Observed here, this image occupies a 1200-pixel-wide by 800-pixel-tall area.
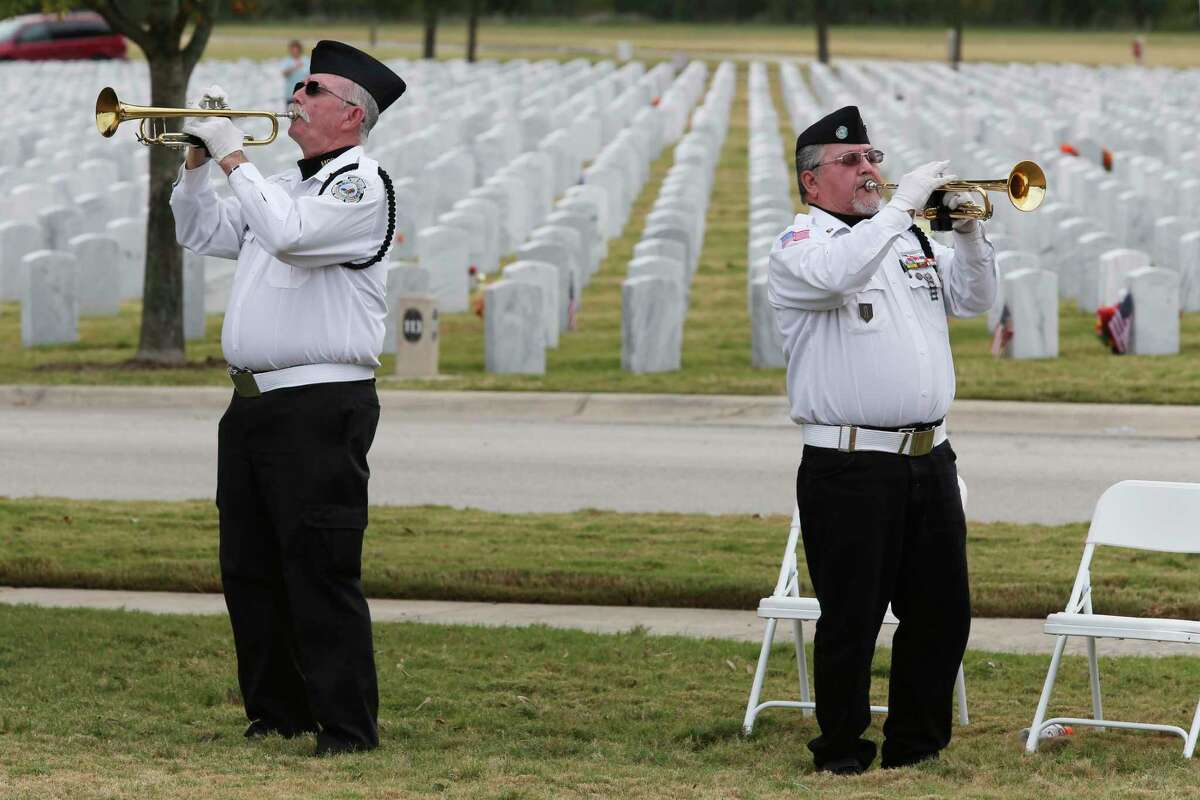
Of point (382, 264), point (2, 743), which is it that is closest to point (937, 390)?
point (382, 264)

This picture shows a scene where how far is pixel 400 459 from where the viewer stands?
39.5 feet

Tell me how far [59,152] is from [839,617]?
23839 millimetres

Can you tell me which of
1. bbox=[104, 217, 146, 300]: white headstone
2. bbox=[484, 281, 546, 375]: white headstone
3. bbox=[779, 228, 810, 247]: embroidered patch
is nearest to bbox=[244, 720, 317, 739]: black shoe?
bbox=[779, 228, 810, 247]: embroidered patch

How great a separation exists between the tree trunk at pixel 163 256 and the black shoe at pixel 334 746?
907 centimetres

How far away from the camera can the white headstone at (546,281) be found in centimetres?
1564

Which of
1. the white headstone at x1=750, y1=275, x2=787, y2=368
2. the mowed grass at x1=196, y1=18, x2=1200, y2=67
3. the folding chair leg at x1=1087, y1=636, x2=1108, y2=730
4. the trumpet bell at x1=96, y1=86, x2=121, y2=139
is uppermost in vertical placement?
the mowed grass at x1=196, y1=18, x2=1200, y2=67

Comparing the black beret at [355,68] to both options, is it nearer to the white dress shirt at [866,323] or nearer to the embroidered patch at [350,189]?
the embroidered patch at [350,189]

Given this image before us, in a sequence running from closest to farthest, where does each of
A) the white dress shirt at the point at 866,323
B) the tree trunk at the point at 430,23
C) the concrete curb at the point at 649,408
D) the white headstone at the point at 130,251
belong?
the white dress shirt at the point at 866,323
the concrete curb at the point at 649,408
the white headstone at the point at 130,251
the tree trunk at the point at 430,23

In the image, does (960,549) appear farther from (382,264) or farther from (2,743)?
(2,743)

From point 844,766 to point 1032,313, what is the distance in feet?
32.2

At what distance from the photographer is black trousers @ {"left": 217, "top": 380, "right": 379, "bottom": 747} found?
5637 mm

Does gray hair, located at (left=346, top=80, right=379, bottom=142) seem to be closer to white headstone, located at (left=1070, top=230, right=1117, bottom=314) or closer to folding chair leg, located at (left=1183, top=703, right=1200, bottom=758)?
folding chair leg, located at (left=1183, top=703, right=1200, bottom=758)

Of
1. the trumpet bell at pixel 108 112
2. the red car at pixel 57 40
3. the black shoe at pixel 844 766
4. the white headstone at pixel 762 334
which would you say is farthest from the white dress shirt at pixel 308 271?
the red car at pixel 57 40

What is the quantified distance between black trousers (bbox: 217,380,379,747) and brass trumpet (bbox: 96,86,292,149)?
732mm
